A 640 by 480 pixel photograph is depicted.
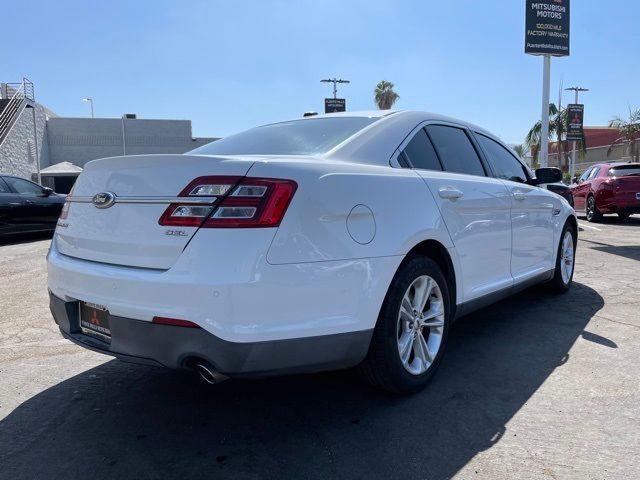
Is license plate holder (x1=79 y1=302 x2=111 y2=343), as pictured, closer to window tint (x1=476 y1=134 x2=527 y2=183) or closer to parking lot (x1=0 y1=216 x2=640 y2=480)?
parking lot (x1=0 y1=216 x2=640 y2=480)

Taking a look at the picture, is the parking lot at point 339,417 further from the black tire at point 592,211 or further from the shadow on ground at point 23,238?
the black tire at point 592,211

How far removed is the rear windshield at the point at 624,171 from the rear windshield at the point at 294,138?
41.5 feet

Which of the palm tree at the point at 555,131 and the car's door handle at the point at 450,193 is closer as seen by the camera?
the car's door handle at the point at 450,193

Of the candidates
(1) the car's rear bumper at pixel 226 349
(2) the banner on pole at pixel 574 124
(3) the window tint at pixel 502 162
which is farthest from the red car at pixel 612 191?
(2) the banner on pole at pixel 574 124

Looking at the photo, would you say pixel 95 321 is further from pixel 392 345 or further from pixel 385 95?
pixel 385 95

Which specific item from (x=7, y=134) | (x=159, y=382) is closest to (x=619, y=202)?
(x=159, y=382)

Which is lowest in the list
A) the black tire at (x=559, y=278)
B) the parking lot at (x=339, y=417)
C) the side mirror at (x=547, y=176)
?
the parking lot at (x=339, y=417)

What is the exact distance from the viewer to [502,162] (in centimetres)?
457

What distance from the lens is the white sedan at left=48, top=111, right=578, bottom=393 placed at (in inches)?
88.8

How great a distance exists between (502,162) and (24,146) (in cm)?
2972

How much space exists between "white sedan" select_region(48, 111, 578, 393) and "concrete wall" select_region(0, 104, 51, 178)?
25630 mm

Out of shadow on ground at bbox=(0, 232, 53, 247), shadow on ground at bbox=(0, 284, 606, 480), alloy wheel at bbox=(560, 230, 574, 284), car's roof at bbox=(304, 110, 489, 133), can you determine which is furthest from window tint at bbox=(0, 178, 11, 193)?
alloy wheel at bbox=(560, 230, 574, 284)

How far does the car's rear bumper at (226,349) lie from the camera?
7.41 feet

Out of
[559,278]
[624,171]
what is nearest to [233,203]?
[559,278]
